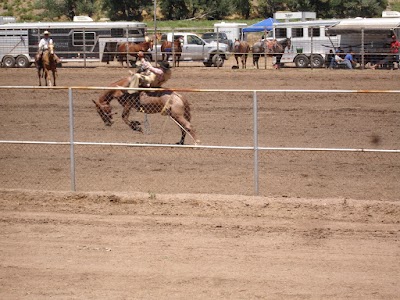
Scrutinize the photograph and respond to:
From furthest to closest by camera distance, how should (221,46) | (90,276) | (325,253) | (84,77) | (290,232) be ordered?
(221,46) < (84,77) < (290,232) < (325,253) < (90,276)

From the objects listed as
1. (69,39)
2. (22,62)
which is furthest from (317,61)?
(22,62)

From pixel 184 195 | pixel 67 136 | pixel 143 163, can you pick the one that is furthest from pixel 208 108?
pixel 184 195

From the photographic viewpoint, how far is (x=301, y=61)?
3672cm

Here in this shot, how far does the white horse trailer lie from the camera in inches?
1444

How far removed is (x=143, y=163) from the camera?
15.3 meters

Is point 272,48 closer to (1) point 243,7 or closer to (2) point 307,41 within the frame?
(2) point 307,41

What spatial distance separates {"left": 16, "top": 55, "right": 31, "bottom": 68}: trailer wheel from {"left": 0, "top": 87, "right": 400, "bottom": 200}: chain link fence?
60.6ft

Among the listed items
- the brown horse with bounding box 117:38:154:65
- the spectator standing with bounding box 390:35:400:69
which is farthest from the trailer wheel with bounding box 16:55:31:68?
the spectator standing with bounding box 390:35:400:69

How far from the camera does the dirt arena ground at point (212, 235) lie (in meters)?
8.41

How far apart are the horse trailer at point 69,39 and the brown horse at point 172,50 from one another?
6.72 ft

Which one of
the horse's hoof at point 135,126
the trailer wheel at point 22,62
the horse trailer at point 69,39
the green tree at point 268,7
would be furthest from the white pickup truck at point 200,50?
the green tree at point 268,7

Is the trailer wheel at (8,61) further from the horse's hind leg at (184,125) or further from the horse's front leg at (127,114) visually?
the horse's hind leg at (184,125)

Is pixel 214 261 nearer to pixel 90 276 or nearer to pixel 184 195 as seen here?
pixel 90 276

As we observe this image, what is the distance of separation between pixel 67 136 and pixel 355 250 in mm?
9881
